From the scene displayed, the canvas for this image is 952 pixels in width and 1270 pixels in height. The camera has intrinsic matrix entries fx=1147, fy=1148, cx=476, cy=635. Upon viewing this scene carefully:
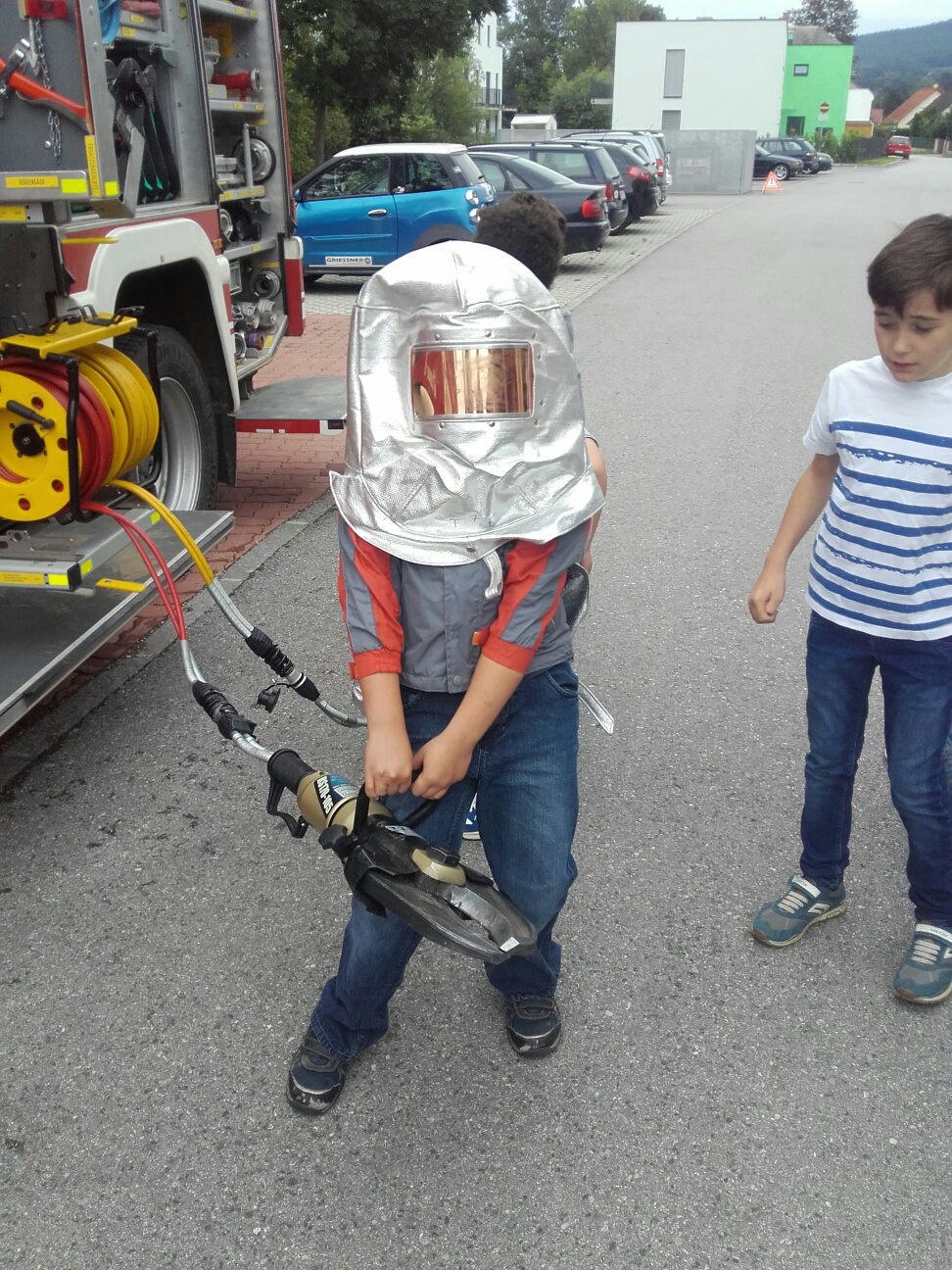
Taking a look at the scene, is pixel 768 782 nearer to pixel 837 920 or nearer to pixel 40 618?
pixel 837 920

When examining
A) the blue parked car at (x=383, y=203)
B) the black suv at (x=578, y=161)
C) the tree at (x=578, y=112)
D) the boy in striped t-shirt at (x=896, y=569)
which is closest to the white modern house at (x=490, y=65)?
the tree at (x=578, y=112)

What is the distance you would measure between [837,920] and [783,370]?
24.7 ft

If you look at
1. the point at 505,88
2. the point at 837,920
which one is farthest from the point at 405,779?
the point at 505,88

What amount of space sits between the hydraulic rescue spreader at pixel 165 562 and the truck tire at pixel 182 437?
570 millimetres

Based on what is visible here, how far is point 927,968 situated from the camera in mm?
2688

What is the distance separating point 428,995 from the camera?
2682 mm

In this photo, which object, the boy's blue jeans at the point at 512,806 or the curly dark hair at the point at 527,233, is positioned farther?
the curly dark hair at the point at 527,233

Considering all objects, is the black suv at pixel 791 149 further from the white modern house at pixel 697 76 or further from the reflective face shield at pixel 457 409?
the reflective face shield at pixel 457 409

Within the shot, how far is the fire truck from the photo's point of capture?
3.13 metres

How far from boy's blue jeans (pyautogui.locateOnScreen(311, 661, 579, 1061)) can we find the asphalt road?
394 mm

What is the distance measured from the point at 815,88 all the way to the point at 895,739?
91131 millimetres

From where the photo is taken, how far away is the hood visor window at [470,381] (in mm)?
1923

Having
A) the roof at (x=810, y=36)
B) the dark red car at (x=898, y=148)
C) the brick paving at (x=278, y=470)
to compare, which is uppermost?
the roof at (x=810, y=36)

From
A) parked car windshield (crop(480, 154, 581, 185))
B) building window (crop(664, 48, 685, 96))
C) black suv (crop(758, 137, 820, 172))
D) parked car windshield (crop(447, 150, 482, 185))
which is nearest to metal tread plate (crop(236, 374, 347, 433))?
parked car windshield (crop(447, 150, 482, 185))
